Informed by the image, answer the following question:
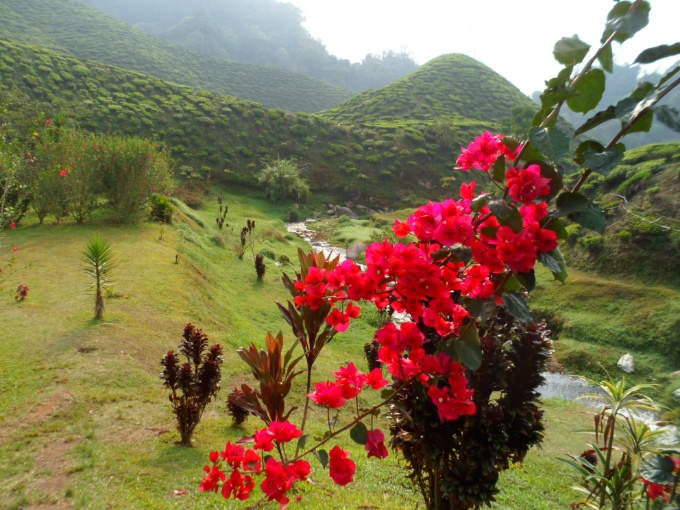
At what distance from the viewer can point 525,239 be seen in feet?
2.51

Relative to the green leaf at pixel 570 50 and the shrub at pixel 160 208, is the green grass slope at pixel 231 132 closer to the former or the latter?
the shrub at pixel 160 208

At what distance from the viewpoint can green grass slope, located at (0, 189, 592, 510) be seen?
2680mm

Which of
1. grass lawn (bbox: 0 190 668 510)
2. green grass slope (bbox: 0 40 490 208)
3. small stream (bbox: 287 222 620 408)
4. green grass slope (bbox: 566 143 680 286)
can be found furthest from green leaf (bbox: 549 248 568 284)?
green grass slope (bbox: 0 40 490 208)

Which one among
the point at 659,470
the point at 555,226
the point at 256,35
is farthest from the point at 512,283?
the point at 256,35

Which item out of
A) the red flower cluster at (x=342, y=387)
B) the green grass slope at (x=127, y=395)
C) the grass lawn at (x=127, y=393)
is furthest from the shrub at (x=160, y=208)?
the red flower cluster at (x=342, y=387)

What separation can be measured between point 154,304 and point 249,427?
3.20 metres

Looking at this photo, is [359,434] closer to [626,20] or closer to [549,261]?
[549,261]

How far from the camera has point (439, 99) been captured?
153ft

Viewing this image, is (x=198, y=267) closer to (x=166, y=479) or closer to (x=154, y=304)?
(x=154, y=304)

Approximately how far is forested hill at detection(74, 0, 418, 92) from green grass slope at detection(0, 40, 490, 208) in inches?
2223

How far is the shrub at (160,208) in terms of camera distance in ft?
34.1

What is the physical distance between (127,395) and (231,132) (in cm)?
2485

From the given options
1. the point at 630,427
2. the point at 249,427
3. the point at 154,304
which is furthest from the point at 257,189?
the point at 630,427

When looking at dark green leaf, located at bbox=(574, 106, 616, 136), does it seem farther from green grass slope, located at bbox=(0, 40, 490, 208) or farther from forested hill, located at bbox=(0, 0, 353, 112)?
forested hill, located at bbox=(0, 0, 353, 112)
